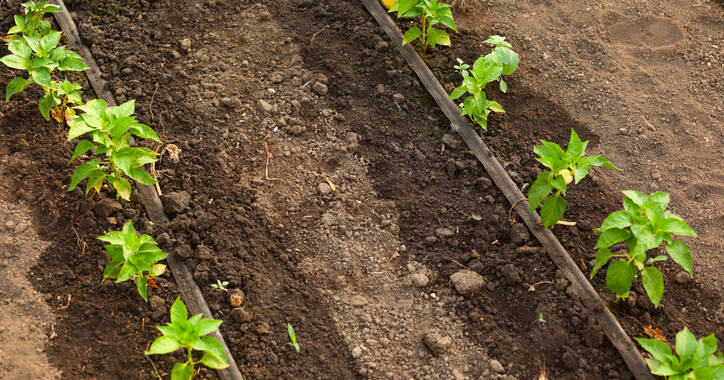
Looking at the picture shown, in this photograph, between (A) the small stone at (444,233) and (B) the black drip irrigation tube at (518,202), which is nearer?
(B) the black drip irrigation tube at (518,202)

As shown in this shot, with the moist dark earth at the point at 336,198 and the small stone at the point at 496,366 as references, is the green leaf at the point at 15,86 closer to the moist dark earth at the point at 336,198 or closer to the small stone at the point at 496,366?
the moist dark earth at the point at 336,198

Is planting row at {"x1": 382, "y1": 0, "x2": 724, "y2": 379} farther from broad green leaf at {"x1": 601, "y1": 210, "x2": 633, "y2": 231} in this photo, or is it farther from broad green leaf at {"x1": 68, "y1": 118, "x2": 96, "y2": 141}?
broad green leaf at {"x1": 68, "y1": 118, "x2": 96, "y2": 141}

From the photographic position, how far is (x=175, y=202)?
13.3ft

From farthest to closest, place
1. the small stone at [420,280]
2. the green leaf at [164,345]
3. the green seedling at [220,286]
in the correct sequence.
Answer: the small stone at [420,280] < the green seedling at [220,286] < the green leaf at [164,345]

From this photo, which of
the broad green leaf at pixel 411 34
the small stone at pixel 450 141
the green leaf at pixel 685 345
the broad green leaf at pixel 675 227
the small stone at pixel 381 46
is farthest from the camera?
the small stone at pixel 381 46

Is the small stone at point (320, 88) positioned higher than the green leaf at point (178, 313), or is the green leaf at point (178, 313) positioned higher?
the small stone at point (320, 88)

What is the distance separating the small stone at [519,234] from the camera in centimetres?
398

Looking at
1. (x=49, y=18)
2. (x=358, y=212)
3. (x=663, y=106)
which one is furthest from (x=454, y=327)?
(x=49, y=18)

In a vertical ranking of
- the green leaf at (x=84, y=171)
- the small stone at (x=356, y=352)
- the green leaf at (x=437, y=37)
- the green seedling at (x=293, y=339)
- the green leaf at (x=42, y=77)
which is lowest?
the small stone at (x=356, y=352)

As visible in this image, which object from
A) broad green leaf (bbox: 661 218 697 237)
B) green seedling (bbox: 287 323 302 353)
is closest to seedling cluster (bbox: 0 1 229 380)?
green seedling (bbox: 287 323 302 353)

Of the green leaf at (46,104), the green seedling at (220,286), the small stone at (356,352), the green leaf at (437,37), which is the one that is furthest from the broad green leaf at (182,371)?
the green leaf at (437,37)

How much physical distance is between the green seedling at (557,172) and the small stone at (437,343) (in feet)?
2.96

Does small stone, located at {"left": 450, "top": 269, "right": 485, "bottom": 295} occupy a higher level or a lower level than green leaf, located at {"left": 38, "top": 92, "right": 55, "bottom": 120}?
lower

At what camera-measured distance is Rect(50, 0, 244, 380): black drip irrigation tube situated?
11.7 ft
